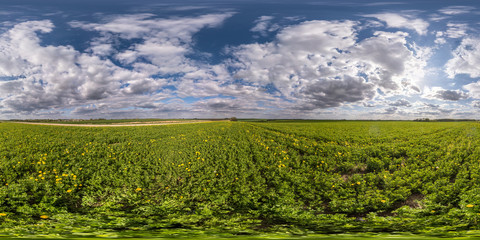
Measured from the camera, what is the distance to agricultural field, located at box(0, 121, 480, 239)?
625cm

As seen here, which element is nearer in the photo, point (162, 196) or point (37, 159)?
point (162, 196)

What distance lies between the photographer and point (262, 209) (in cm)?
789

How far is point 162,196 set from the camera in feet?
29.5

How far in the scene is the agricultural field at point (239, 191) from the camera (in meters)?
6.25

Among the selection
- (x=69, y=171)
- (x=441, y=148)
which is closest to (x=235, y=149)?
(x=69, y=171)

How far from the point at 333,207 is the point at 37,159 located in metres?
14.3

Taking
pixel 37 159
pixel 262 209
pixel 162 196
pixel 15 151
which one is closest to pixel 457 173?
pixel 262 209

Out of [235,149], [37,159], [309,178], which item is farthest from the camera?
[235,149]

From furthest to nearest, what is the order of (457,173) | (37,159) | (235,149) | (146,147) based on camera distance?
(146,147)
(235,149)
(37,159)
(457,173)

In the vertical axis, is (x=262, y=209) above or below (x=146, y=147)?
below

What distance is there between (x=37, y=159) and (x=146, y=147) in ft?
18.5

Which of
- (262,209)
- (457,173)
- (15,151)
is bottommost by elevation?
(262,209)

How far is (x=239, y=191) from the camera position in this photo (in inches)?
357

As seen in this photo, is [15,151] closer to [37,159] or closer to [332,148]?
[37,159]
